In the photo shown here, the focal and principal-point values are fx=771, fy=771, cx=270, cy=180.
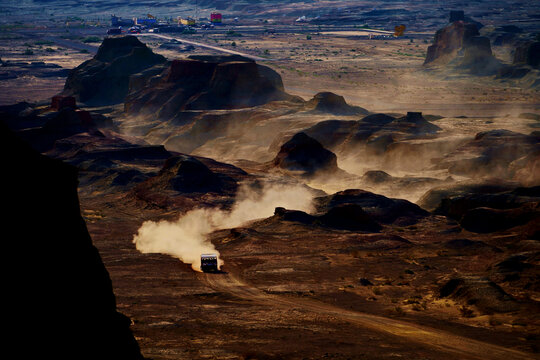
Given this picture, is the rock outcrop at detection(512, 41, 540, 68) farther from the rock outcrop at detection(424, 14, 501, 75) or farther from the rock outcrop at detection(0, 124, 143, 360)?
the rock outcrop at detection(0, 124, 143, 360)

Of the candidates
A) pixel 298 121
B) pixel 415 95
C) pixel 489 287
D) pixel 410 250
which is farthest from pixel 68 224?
pixel 415 95

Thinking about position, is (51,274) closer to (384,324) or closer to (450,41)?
(384,324)

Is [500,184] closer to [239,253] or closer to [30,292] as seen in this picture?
[239,253]

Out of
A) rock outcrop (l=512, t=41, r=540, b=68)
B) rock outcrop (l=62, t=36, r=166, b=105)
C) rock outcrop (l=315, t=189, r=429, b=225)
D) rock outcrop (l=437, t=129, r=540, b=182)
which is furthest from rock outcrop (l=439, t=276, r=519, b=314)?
rock outcrop (l=512, t=41, r=540, b=68)

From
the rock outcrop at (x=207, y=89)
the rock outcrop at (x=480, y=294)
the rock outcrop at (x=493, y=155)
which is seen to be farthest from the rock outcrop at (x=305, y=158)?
the rock outcrop at (x=480, y=294)

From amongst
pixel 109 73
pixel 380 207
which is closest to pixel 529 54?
pixel 109 73
